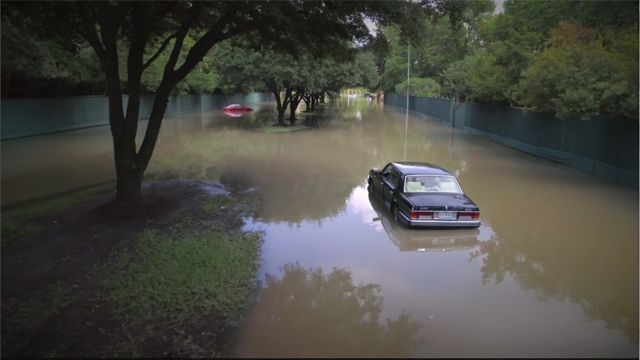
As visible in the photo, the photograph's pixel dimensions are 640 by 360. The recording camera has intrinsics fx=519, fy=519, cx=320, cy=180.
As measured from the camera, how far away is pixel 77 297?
7410 mm

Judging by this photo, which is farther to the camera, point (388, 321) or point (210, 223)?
point (210, 223)

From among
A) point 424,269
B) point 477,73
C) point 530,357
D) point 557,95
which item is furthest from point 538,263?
point 477,73

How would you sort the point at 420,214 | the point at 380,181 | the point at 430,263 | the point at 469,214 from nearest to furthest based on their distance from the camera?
the point at 430,263 < the point at 420,214 < the point at 469,214 < the point at 380,181

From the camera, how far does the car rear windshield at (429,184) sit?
12.4m

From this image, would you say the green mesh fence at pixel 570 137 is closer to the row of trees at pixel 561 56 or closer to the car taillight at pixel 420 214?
the row of trees at pixel 561 56

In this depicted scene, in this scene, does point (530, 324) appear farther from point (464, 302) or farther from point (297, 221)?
point (297, 221)

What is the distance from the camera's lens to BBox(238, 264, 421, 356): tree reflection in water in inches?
253

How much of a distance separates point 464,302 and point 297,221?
5.59 meters

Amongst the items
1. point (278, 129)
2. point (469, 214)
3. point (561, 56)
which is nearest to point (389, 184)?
point (469, 214)

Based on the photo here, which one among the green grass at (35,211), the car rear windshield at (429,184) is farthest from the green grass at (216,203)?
the car rear windshield at (429,184)

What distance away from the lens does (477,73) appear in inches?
1329

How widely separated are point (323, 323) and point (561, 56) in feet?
53.7

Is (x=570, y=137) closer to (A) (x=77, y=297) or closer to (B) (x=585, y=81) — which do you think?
(B) (x=585, y=81)

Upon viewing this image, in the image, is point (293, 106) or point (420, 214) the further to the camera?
point (293, 106)
